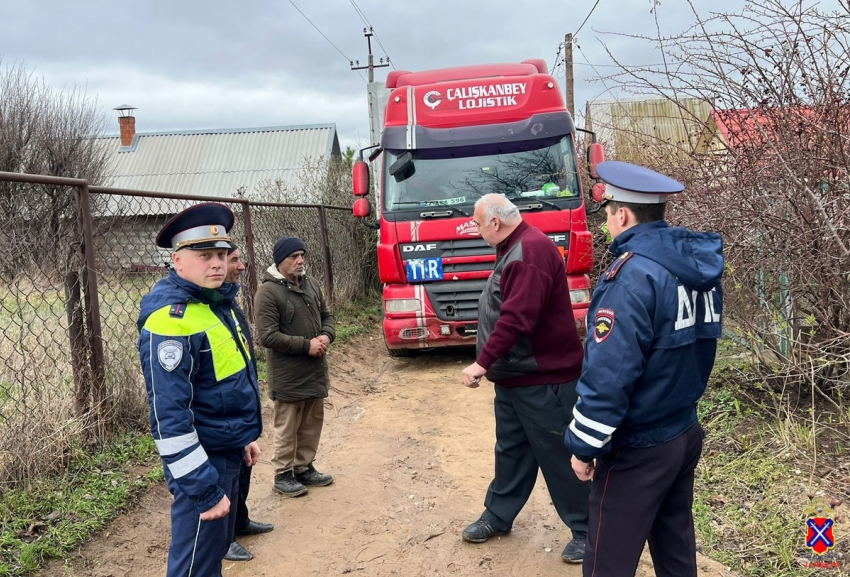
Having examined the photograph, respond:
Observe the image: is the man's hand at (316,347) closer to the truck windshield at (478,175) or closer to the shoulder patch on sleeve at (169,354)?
the shoulder patch on sleeve at (169,354)

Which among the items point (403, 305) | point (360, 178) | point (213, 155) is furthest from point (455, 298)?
point (213, 155)

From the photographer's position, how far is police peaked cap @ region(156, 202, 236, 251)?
2430 mm

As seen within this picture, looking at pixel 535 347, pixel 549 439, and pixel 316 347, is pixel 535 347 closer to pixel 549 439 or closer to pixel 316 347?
pixel 549 439

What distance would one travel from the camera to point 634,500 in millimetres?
2176

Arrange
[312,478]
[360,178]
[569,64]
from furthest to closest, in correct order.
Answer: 1. [569,64]
2. [360,178]
3. [312,478]

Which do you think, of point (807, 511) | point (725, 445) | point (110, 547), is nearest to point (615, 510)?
point (807, 511)

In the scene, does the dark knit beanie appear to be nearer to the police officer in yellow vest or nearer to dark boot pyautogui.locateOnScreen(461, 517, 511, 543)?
the police officer in yellow vest

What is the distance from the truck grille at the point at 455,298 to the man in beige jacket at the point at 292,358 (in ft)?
8.93

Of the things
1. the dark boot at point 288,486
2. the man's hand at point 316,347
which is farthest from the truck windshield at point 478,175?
the dark boot at point 288,486

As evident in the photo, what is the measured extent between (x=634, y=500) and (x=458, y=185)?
16.6 ft

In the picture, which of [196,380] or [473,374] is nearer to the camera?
[196,380]

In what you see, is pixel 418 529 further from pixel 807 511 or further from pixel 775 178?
pixel 775 178

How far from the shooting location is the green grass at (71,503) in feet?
9.86

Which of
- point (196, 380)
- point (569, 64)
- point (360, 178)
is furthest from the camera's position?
point (569, 64)
